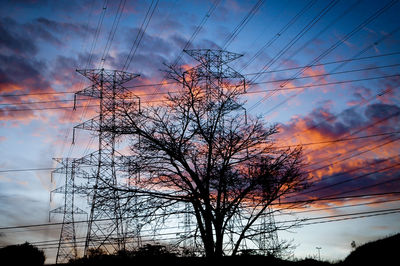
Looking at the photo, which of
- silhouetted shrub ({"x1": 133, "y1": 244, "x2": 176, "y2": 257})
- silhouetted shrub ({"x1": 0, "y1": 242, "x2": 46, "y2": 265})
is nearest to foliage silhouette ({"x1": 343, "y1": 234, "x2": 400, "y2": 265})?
silhouetted shrub ({"x1": 133, "y1": 244, "x2": 176, "y2": 257})

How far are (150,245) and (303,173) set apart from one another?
28.5ft

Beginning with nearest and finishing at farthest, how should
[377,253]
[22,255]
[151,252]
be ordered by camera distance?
[151,252]
[377,253]
[22,255]

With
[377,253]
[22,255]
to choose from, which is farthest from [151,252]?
[22,255]

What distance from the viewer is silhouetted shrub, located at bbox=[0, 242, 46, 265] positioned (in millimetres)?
26152

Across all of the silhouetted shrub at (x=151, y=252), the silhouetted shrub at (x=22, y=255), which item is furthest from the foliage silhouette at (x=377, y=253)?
the silhouetted shrub at (x=22, y=255)

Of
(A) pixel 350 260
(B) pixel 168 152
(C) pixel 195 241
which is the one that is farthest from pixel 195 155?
(A) pixel 350 260

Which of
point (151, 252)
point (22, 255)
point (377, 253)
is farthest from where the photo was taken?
point (22, 255)

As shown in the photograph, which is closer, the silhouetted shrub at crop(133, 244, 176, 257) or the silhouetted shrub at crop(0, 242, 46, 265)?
the silhouetted shrub at crop(133, 244, 176, 257)

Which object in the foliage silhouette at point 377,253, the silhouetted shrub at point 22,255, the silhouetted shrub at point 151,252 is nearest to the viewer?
the silhouetted shrub at point 151,252

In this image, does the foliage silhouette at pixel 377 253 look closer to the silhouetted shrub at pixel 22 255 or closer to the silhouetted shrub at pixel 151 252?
the silhouetted shrub at pixel 151 252

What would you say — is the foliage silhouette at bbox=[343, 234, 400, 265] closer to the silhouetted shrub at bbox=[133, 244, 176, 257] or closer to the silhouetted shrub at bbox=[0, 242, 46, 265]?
the silhouetted shrub at bbox=[133, 244, 176, 257]

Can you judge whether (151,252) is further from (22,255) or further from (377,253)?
(22,255)

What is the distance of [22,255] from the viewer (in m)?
27.2

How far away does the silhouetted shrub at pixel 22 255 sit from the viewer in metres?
26.2
